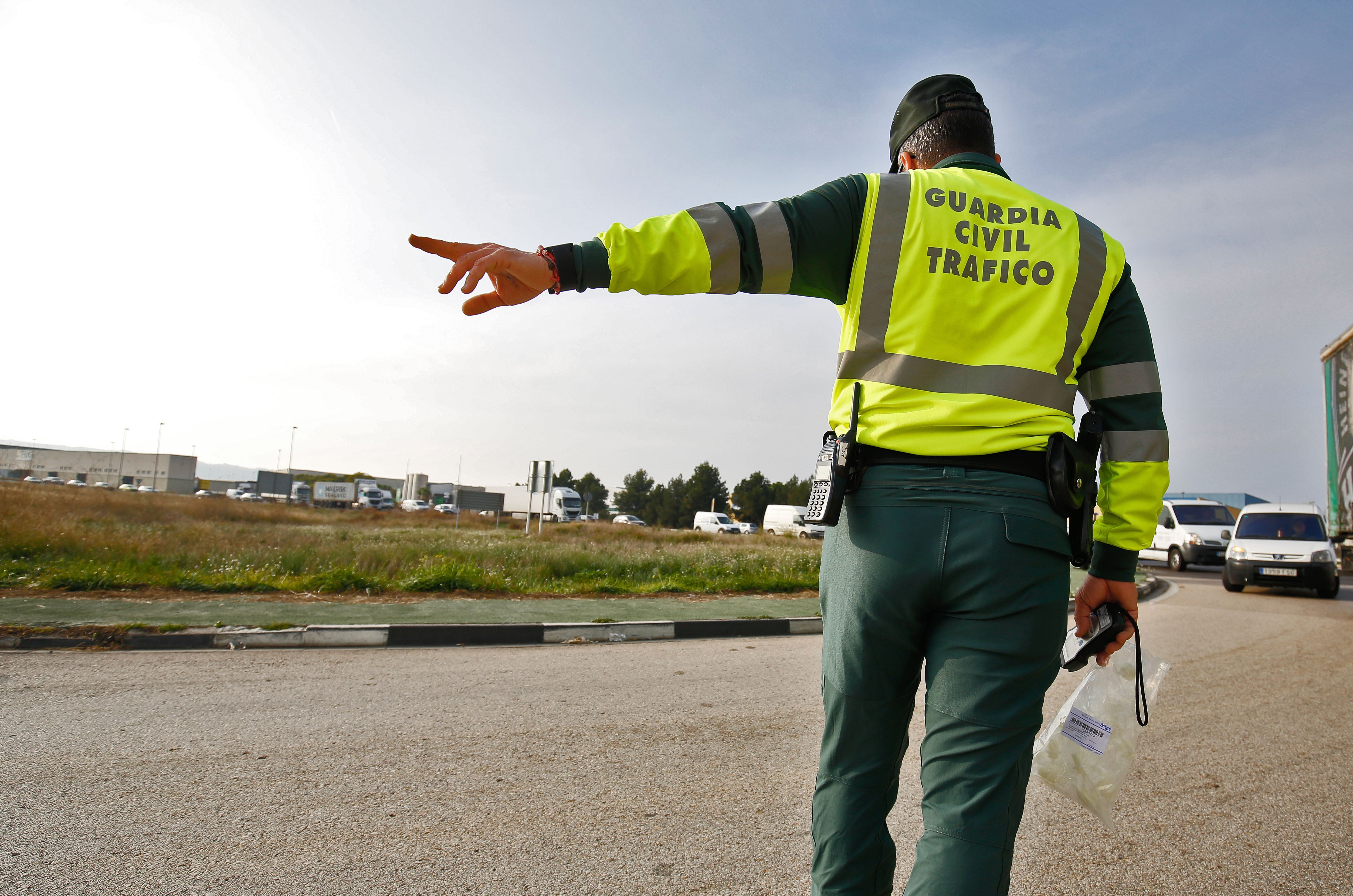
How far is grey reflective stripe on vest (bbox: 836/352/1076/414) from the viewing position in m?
1.47

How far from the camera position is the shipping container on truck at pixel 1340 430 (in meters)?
14.6

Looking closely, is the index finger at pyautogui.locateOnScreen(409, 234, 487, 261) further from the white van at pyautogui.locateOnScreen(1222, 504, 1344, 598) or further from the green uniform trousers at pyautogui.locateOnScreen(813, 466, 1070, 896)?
the white van at pyautogui.locateOnScreen(1222, 504, 1344, 598)

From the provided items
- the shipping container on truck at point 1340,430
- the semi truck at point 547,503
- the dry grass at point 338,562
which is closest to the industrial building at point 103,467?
the semi truck at point 547,503

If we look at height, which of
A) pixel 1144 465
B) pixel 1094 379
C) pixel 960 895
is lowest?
pixel 960 895

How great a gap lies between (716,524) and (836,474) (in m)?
48.2

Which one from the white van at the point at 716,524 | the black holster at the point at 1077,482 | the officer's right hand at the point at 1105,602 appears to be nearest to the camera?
the black holster at the point at 1077,482

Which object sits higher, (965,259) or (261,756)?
(965,259)

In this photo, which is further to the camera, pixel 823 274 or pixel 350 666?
pixel 350 666

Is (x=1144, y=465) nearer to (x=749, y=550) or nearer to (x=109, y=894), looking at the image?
(x=109, y=894)

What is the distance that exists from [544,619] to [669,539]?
65.3 ft

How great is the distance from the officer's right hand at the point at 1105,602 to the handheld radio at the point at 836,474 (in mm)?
618

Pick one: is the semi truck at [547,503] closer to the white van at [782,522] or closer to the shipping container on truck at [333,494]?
the white van at [782,522]

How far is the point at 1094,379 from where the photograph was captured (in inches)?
67.3

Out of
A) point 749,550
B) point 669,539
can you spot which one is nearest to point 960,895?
point 749,550
